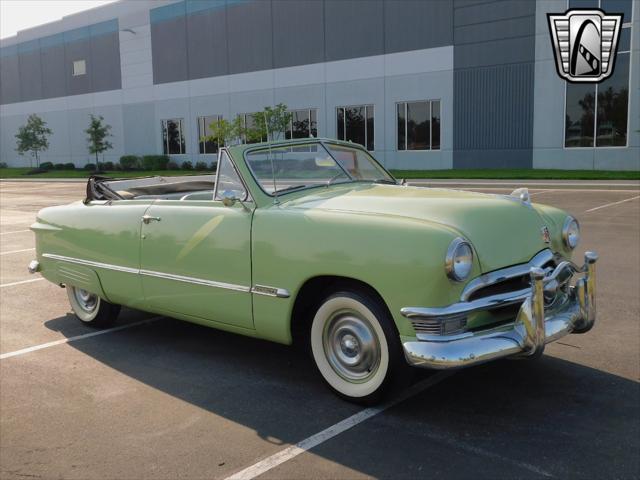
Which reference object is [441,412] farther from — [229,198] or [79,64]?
[79,64]

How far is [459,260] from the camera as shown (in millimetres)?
3467

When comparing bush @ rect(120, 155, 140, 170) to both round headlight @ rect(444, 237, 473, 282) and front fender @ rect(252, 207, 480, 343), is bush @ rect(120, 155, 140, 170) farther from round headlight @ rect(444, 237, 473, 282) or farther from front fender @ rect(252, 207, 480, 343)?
round headlight @ rect(444, 237, 473, 282)

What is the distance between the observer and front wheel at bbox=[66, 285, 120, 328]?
5863 millimetres

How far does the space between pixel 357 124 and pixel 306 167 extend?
1186 inches

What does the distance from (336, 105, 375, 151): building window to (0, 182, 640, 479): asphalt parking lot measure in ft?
94.9

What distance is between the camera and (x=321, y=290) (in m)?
4.11

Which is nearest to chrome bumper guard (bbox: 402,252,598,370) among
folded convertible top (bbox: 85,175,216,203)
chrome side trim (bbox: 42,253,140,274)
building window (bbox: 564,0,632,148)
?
chrome side trim (bbox: 42,253,140,274)

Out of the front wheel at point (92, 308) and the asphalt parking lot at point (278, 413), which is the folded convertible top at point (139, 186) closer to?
the front wheel at point (92, 308)

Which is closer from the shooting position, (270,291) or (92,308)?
(270,291)

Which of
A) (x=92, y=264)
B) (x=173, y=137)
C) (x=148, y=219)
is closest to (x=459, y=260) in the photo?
(x=148, y=219)

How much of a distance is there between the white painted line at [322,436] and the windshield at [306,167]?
5.46 feet

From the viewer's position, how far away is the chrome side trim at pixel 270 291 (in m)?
4.06

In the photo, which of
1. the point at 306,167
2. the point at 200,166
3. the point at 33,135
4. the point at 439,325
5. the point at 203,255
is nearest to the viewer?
the point at 439,325

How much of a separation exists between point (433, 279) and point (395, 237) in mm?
337
